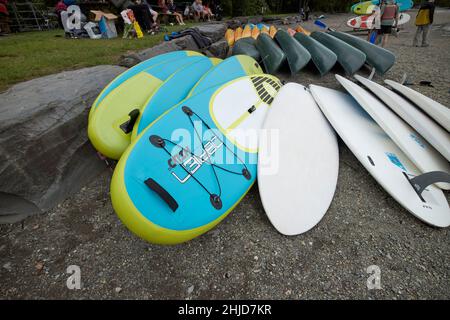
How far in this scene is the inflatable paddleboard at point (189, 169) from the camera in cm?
125

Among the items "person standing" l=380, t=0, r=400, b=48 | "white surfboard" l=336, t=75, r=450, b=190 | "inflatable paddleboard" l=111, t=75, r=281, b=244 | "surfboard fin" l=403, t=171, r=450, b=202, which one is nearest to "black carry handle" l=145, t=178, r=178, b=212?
"inflatable paddleboard" l=111, t=75, r=281, b=244

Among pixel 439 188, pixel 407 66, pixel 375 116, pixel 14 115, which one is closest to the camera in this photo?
pixel 14 115

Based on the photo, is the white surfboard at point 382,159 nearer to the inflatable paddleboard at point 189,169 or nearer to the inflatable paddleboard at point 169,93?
the inflatable paddleboard at point 189,169

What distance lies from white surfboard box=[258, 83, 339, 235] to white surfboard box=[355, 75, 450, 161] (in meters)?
0.65

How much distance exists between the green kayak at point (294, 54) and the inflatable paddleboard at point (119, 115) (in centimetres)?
195

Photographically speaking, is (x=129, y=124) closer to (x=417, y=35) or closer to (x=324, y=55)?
(x=324, y=55)

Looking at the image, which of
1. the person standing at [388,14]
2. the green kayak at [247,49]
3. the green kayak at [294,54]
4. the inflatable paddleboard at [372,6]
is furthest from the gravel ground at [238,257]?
the inflatable paddleboard at [372,6]

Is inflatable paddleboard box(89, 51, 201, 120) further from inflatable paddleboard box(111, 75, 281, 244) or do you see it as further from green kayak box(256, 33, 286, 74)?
green kayak box(256, 33, 286, 74)

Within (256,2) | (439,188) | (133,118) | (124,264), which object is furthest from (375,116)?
(256,2)
